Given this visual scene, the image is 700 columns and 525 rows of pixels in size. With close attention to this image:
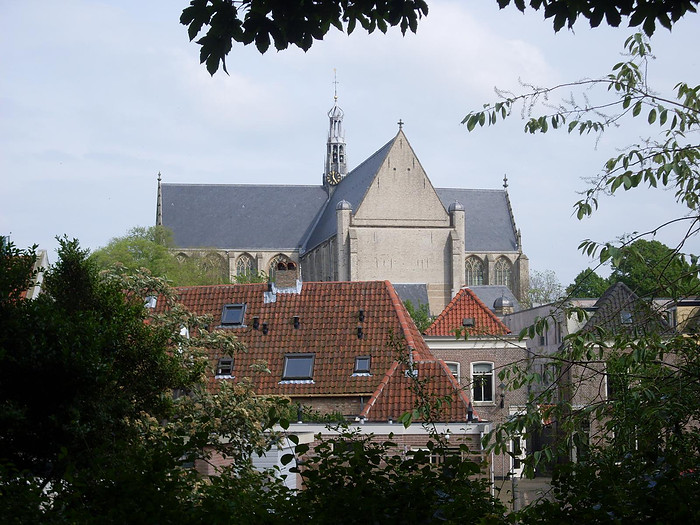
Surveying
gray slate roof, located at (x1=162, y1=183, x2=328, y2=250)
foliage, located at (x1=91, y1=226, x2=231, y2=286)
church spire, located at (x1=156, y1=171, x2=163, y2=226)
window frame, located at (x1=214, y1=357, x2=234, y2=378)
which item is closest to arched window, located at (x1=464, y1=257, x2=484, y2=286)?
gray slate roof, located at (x1=162, y1=183, x2=328, y2=250)

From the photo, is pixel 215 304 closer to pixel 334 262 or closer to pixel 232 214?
pixel 334 262

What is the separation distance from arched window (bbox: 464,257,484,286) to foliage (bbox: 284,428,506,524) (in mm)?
71000

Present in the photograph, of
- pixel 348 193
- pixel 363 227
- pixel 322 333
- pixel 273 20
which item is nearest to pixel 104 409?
pixel 273 20

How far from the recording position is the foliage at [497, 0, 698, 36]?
16.0 feet

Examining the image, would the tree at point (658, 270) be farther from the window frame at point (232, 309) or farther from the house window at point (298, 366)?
the window frame at point (232, 309)

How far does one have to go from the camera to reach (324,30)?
532 centimetres

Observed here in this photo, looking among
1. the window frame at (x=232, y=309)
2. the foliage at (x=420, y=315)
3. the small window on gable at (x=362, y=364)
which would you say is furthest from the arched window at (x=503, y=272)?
the small window on gable at (x=362, y=364)

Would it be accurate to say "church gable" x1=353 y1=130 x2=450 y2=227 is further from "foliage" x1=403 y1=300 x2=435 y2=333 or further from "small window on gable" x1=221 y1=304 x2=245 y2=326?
"small window on gable" x1=221 y1=304 x2=245 y2=326

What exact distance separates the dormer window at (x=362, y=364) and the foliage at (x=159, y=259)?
84.9 feet

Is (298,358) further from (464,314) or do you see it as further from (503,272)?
(503,272)

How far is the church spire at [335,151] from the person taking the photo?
80.9 m

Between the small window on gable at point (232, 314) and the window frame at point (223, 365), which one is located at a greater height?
the small window on gable at point (232, 314)

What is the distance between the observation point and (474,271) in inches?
2972

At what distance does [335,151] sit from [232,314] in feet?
199
